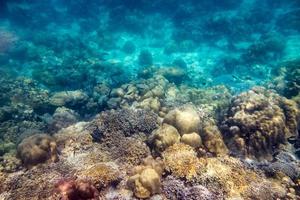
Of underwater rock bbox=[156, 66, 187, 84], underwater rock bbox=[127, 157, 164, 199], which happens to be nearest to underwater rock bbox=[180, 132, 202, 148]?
underwater rock bbox=[127, 157, 164, 199]

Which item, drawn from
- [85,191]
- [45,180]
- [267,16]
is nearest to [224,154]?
[85,191]

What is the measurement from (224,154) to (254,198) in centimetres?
134

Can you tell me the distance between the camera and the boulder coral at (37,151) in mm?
6379

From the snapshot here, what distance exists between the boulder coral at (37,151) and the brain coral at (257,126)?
420cm

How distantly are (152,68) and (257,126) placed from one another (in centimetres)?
858

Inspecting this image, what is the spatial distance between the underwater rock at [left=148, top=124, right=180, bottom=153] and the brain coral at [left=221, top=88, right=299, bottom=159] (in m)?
1.43

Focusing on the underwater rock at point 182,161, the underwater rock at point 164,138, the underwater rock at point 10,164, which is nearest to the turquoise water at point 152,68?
the underwater rock at point 10,164

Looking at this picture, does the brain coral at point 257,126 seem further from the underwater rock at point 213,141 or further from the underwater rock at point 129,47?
the underwater rock at point 129,47

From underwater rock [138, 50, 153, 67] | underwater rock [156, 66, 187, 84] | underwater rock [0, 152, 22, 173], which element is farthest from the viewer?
underwater rock [138, 50, 153, 67]

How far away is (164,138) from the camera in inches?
246

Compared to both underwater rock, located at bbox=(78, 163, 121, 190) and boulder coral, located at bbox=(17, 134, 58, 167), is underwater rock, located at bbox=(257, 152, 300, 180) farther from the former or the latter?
boulder coral, located at bbox=(17, 134, 58, 167)

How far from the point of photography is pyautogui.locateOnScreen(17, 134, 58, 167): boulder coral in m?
6.38

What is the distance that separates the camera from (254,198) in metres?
5.07

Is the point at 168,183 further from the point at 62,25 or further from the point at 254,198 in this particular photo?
the point at 62,25
